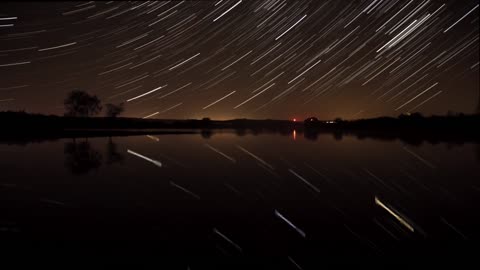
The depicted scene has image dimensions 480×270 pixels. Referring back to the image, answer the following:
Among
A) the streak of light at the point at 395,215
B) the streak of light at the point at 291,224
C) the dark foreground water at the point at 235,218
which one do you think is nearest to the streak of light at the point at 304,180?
the dark foreground water at the point at 235,218

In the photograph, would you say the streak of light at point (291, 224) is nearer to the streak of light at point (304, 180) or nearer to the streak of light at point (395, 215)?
the streak of light at point (395, 215)

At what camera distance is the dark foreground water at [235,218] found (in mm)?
5543

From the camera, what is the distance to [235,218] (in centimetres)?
771

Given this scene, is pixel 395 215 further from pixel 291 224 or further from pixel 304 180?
pixel 304 180

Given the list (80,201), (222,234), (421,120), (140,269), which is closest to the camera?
(140,269)

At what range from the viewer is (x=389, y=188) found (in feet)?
37.7

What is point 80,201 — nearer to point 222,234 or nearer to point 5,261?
point 5,261

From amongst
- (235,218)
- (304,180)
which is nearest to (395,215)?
(235,218)

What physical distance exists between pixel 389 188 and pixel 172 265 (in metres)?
8.85

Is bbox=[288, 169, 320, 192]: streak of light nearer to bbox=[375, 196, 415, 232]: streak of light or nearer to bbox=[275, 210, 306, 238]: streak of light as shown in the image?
bbox=[375, 196, 415, 232]: streak of light

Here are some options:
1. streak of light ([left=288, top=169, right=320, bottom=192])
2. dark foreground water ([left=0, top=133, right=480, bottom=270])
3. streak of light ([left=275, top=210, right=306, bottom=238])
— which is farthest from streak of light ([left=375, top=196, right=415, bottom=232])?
streak of light ([left=275, top=210, right=306, bottom=238])

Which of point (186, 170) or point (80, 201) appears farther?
point (186, 170)

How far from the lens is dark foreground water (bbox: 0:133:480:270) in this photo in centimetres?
554

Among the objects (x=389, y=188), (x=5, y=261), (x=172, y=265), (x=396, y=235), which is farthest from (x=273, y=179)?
(x=5, y=261)
